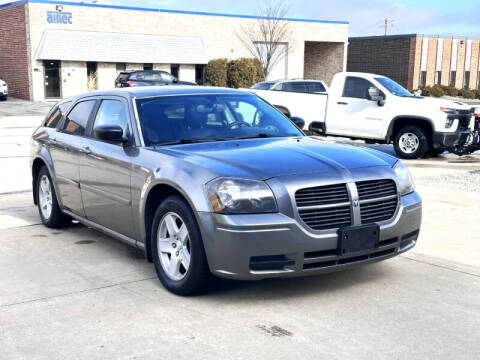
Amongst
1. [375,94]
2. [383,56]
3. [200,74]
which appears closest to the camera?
[375,94]

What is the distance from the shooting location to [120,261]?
20.1 ft

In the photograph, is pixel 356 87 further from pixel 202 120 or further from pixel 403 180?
pixel 403 180

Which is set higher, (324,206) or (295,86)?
(295,86)

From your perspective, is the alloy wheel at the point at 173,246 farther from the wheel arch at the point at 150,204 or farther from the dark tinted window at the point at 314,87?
the dark tinted window at the point at 314,87

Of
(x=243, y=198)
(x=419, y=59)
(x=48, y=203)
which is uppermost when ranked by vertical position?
(x=419, y=59)

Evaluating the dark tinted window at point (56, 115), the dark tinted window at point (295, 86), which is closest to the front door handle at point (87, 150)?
the dark tinted window at point (56, 115)

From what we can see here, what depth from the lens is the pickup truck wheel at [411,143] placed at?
1430 centimetres

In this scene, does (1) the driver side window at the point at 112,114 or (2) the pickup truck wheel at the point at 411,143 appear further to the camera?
(2) the pickup truck wheel at the point at 411,143

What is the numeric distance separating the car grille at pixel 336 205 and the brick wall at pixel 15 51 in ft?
119

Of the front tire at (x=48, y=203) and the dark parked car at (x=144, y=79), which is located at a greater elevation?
the dark parked car at (x=144, y=79)

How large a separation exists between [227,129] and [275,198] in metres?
1.55

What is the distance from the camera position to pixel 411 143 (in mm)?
14539

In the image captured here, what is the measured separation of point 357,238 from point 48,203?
13.8 feet

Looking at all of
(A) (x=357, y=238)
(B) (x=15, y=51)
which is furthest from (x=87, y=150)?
(B) (x=15, y=51)
